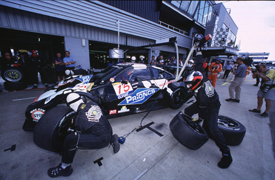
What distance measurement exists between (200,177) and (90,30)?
27.0 feet

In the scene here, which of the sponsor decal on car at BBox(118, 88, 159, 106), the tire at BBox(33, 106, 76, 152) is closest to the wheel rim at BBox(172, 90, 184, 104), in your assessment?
the sponsor decal on car at BBox(118, 88, 159, 106)

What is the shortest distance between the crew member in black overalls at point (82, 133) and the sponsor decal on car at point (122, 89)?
108 cm

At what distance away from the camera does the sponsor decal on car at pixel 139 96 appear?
2.61 metres

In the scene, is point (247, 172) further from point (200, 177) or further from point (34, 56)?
point (34, 56)

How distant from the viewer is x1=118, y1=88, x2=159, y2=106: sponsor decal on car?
261 cm

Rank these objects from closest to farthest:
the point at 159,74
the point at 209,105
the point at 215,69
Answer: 1. the point at 209,105
2. the point at 159,74
3. the point at 215,69

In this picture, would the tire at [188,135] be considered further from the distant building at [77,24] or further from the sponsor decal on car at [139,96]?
the distant building at [77,24]

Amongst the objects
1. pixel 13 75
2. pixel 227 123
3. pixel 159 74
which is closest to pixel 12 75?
pixel 13 75

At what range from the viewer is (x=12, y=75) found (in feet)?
15.5

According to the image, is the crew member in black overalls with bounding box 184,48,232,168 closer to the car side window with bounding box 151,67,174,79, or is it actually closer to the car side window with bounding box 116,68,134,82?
the car side window with bounding box 151,67,174,79

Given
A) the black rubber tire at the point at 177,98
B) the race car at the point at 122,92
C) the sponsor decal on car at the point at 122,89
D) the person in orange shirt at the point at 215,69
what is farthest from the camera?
the person in orange shirt at the point at 215,69

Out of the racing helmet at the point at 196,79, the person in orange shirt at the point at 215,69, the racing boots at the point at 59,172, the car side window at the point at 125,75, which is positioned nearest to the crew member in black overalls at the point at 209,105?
the racing helmet at the point at 196,79

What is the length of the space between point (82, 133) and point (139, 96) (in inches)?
63.7

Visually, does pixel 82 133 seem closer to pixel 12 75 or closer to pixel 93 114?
pixel 93 114
